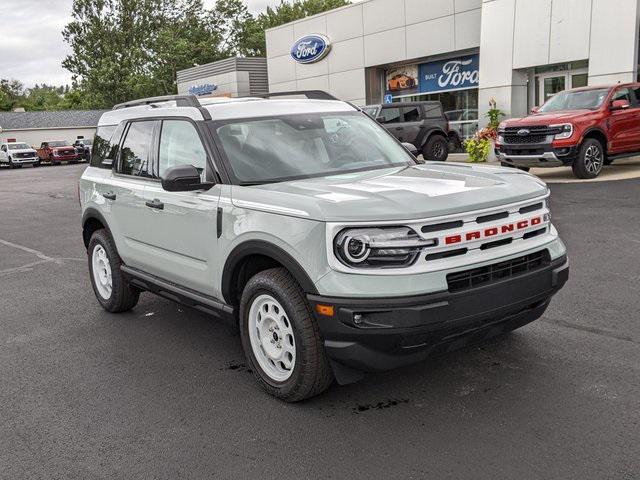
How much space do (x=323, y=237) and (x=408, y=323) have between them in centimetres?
64

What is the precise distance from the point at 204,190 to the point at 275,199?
76cm

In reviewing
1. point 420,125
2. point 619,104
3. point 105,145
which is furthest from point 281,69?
point 105,145

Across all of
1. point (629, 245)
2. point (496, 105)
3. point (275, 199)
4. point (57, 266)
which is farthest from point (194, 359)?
point (496, 105)

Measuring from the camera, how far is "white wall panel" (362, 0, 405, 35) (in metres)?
26.5

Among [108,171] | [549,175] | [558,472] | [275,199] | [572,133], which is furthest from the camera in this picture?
[549,175]

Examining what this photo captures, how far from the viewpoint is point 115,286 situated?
597 cm

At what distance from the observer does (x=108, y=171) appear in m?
5.95

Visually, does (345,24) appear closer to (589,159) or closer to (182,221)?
(589,159)

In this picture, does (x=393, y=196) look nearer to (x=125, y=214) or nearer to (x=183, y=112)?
(x=183, y=112)

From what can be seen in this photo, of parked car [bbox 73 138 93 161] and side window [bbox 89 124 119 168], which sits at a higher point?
side window [bbox 89 124 119 168]

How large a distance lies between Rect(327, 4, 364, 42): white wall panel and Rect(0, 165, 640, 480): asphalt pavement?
2424 cm

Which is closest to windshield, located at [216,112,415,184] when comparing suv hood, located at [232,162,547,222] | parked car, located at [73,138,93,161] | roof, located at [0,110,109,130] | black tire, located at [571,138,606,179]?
suv hood, located at [232,162,547,222]

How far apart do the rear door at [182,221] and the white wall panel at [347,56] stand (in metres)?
24.7

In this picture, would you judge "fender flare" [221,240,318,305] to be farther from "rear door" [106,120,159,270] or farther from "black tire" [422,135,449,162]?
"black tire" [422,135,449,162]
